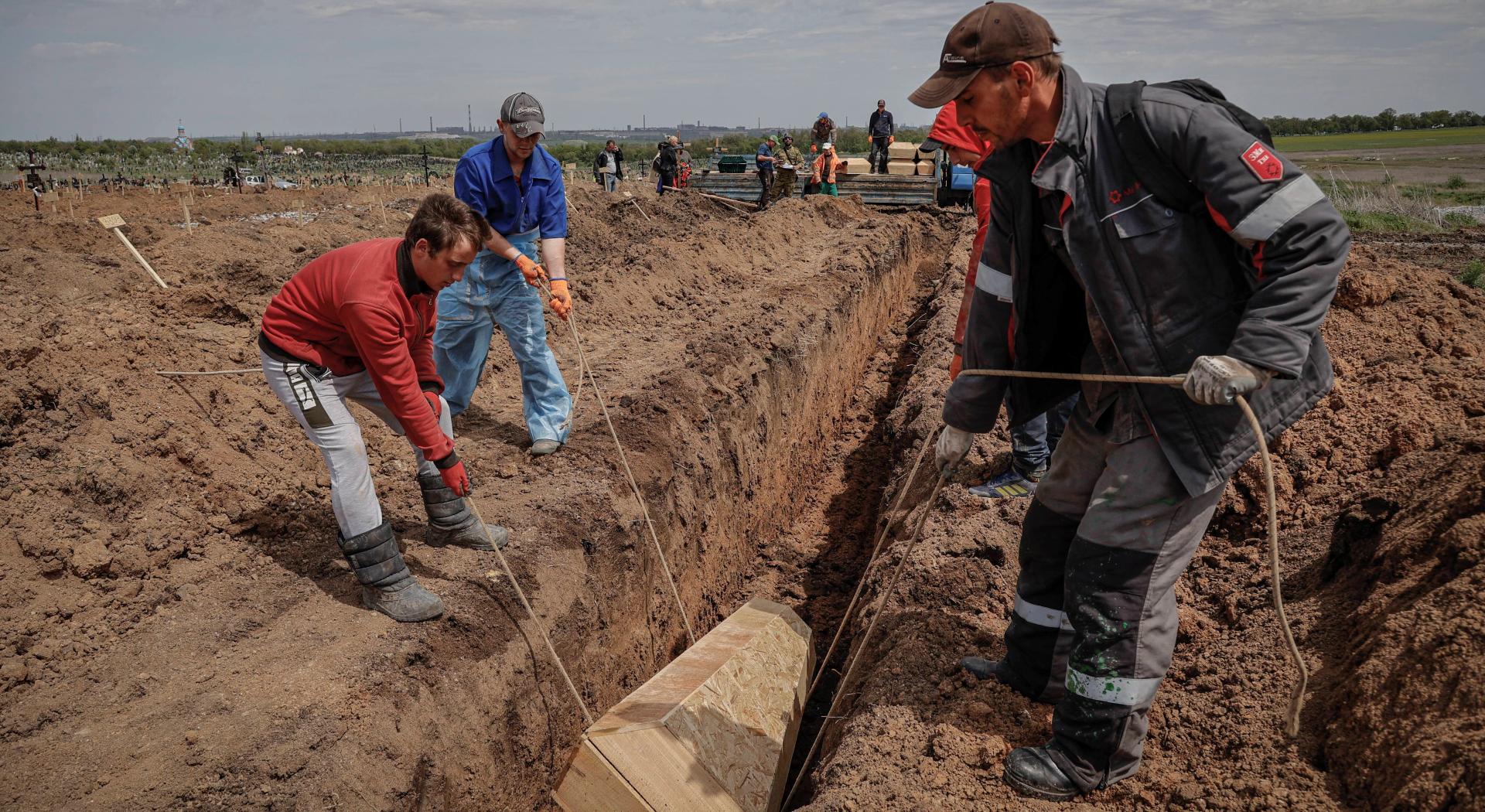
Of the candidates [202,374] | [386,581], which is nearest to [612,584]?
[386,581]

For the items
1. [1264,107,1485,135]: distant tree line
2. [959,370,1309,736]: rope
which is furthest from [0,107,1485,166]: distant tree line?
[959,370,1309,736]: rope

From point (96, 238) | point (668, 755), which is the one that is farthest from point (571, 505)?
point (96, 238)

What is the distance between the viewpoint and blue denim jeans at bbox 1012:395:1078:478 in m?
5.21

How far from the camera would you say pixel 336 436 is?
3.80 meters

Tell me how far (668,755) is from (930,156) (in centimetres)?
1912

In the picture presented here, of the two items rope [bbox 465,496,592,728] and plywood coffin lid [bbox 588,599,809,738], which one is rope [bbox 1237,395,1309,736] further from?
rope [bbox 465,496,592,728]

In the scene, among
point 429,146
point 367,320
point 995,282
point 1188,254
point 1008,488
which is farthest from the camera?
point 429,146

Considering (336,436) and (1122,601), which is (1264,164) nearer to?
(1122,601)

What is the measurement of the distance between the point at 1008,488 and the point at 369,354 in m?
3.60

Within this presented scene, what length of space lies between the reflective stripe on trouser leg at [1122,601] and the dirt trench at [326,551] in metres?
2.46

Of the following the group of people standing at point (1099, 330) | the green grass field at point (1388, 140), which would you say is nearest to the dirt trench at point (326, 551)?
Result: the group of people standing at point (1099, 330)

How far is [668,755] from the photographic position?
3219mm

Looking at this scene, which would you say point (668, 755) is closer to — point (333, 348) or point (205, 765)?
point (205, 765)

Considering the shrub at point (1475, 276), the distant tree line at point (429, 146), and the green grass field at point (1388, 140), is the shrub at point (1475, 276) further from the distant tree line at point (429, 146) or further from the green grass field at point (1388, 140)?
the green grass field at point (1388, 140)
